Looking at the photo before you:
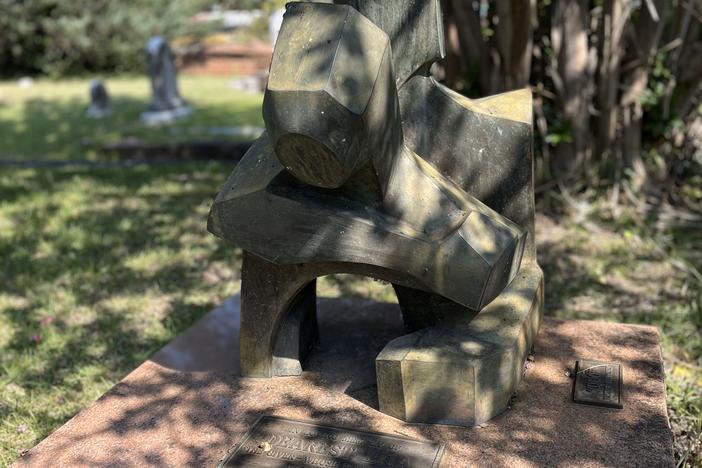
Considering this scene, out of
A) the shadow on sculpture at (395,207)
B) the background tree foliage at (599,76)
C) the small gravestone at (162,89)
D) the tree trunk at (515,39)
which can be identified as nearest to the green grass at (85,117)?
the small gravestone at (162,89)

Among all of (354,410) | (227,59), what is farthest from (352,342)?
(227,59)

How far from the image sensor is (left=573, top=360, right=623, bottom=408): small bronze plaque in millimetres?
3020

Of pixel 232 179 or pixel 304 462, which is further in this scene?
pixel 232 179

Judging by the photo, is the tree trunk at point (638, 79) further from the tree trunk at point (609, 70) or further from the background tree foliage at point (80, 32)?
the background tree foliage at point (80, 32)

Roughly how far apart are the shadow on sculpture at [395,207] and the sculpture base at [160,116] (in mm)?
10230

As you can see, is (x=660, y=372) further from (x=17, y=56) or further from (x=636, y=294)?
(x=17, y=56)

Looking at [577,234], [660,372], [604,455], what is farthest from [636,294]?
[604,455]

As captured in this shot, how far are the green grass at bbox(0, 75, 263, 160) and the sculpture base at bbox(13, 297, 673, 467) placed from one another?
269 inches

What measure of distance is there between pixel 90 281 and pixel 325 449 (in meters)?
3.08

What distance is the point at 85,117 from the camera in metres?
13.2

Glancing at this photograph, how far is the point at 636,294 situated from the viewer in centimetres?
498

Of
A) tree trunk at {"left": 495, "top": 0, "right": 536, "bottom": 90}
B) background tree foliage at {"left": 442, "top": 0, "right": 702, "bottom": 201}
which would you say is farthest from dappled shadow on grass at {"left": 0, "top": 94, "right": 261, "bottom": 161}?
tree trunk at {"left": 495, "top": 0, "right": 536, "bottom": 90}

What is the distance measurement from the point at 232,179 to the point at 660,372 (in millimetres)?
2045

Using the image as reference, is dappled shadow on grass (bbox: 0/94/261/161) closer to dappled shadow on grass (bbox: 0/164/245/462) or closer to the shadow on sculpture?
dappled shadow on grass (bbox: 0/164/245/462)
